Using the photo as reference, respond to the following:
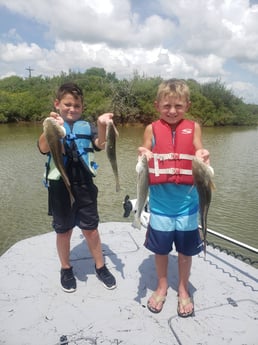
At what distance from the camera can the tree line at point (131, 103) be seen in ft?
163

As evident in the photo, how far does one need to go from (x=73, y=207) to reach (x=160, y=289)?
4.38 feet

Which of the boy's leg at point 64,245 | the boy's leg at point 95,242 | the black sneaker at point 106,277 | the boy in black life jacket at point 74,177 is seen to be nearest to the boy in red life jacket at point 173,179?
the black sneaker at point 106,277

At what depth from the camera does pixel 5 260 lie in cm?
416

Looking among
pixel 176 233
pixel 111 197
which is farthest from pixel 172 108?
pixel 111 197

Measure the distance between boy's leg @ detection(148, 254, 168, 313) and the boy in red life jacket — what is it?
1 cm

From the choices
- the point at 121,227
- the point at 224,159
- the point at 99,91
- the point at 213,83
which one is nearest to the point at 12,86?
the point at 99,91

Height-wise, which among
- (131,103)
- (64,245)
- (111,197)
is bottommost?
(111,197)

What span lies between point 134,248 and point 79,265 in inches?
35.2

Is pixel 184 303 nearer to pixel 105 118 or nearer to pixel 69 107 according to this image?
pixel 105 118

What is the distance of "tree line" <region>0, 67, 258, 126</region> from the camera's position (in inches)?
1954

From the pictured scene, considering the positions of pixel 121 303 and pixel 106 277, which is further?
pixel 106 277

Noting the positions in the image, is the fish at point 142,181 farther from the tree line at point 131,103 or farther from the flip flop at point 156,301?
the tree line at point 131,103

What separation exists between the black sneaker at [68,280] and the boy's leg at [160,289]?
917 millimetres

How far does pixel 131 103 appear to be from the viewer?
5141 cm
